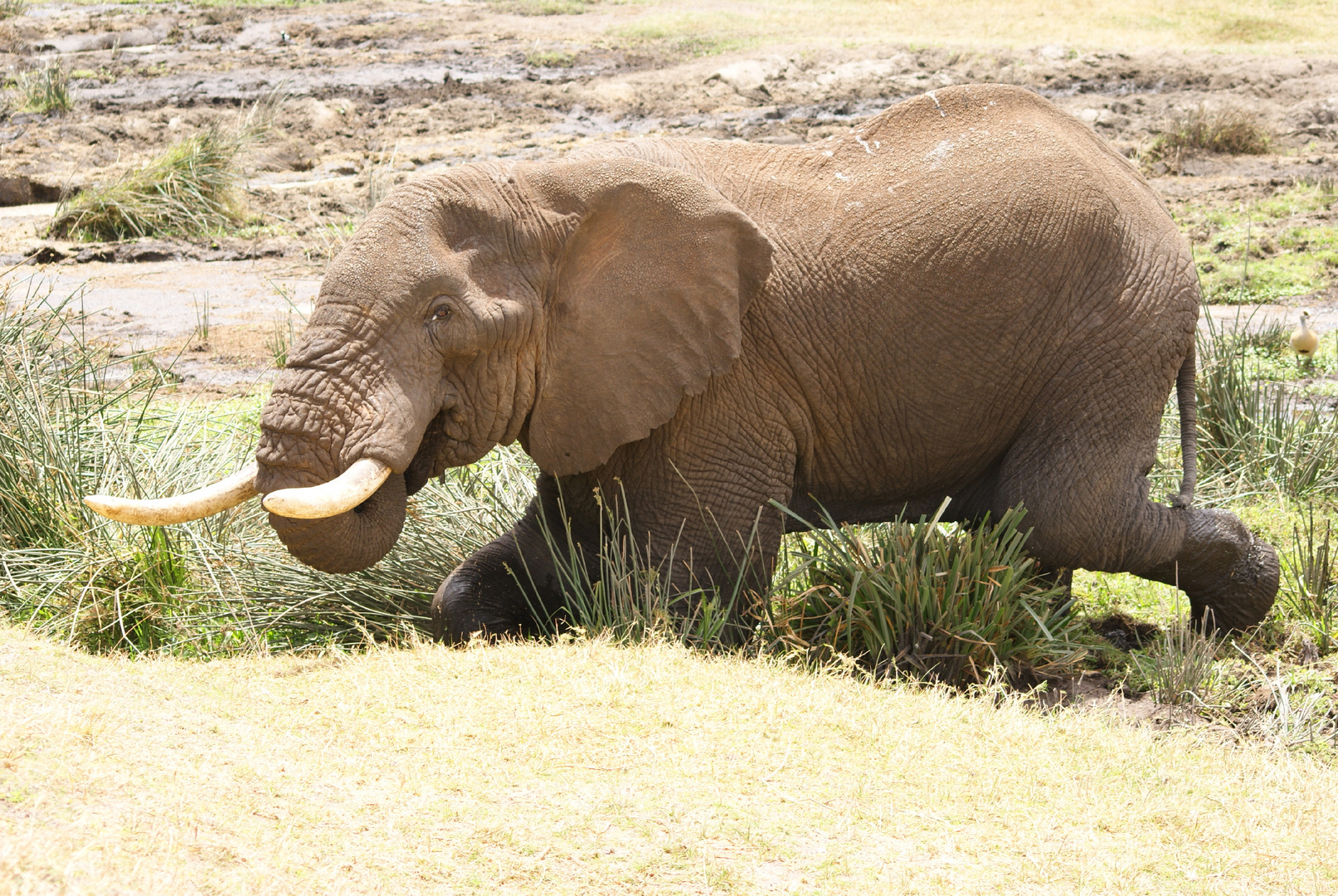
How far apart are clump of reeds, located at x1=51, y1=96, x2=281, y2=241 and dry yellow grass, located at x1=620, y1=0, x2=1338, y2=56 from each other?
31.2ft

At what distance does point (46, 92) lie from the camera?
65.2 ft

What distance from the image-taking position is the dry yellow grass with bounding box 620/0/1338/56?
69.3 feet

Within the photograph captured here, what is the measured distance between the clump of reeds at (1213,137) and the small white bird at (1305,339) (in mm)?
6358

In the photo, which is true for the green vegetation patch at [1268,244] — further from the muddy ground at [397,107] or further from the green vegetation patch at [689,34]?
the green vegetation patch at [689,34]

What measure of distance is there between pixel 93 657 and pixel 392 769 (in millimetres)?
1585

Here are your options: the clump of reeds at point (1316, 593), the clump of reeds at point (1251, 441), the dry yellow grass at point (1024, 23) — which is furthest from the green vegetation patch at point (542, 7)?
the clump of reeds at point (1316, 593)

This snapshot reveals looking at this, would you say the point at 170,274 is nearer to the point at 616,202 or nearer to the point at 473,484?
the point at 473,484

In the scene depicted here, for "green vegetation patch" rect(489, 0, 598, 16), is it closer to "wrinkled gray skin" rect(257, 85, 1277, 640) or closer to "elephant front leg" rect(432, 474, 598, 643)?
"wrinkled gray skin" rect(257, 85, 1277, 640)

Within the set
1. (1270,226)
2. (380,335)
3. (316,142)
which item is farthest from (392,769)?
(316,142)

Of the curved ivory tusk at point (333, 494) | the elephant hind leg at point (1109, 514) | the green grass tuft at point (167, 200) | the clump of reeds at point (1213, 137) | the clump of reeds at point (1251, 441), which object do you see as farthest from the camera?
the clump of reeds at point (1213, 137)

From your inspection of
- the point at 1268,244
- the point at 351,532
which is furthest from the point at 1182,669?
the point at 1268,244

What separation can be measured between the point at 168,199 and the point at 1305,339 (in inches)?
404

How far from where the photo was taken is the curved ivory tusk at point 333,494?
177 inches

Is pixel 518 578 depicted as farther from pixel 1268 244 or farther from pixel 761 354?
pixel 1268 244
